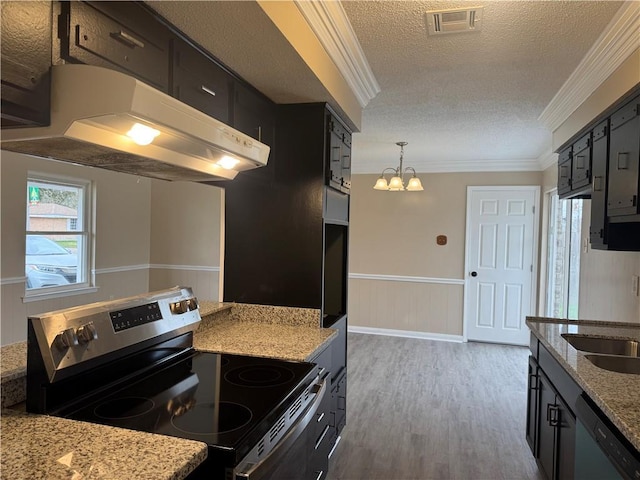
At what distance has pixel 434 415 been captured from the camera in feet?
11.4

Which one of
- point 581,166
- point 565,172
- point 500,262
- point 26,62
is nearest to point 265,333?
point 26,62

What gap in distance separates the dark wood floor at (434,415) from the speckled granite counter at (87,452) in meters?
1.78

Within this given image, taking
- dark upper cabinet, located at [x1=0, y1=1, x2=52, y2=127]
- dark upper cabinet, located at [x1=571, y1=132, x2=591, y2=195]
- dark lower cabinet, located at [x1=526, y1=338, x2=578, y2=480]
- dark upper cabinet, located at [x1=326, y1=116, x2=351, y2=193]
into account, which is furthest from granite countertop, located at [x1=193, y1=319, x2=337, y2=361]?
dark upper cabinet, located at [x1=571, y1=132, x2=591, y2=195]

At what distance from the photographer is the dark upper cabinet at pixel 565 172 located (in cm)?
312

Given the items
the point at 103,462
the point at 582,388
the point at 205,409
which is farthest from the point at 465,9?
the point at 103,462

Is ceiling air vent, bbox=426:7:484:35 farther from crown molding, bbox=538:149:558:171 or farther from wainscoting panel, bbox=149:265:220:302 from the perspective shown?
crown molding, bbox=538:149:558:171

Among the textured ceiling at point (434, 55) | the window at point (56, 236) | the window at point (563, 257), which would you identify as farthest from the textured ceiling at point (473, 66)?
the window at point (56, 236)

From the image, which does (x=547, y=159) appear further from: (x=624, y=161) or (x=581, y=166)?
(x=624, y=161)

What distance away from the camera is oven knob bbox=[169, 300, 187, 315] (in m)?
1.85

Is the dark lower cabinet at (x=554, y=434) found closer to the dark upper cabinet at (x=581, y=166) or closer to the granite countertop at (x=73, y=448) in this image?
the dark upper cabinet at (x=581, y=166)

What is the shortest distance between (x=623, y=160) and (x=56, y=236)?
2.93 m

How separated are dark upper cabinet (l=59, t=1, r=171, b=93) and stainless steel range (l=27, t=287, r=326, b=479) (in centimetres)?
79

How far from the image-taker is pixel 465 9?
1.90 meters

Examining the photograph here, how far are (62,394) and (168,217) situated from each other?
1.43 m
